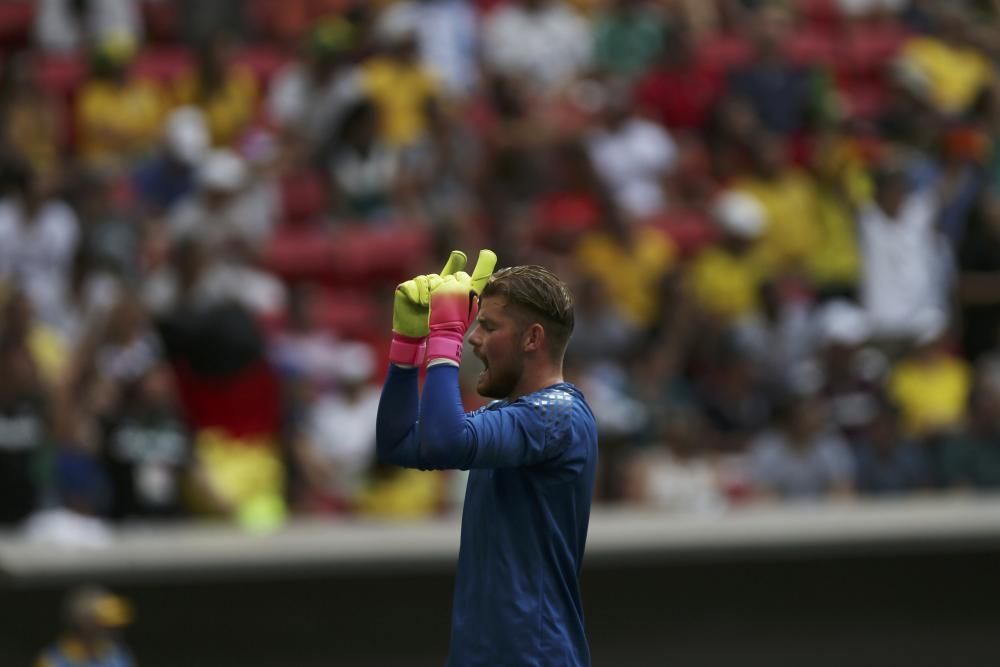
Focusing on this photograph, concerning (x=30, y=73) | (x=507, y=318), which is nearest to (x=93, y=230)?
(x=30, y=73)

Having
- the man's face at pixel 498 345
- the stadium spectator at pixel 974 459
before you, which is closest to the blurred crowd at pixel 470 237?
the stadium spectator at pixel 974 459

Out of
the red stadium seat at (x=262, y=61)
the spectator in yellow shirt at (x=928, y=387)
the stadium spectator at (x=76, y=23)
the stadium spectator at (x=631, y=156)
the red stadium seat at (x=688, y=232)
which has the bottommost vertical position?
the spectator in yellow shirt at (x=928, y=387)

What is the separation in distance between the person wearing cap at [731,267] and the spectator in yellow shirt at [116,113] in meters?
3.93

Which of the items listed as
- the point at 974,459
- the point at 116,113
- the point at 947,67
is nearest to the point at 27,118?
the point at 116,113

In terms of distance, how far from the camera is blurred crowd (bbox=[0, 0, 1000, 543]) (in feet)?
31.4

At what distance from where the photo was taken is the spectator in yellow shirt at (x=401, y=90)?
1201cm

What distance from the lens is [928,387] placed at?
11414 millimetres

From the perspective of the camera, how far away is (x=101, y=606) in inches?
294

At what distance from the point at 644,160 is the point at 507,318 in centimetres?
859

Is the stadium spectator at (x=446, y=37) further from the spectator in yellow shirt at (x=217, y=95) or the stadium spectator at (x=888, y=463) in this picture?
the stadium spectator at (x=888, y=463)

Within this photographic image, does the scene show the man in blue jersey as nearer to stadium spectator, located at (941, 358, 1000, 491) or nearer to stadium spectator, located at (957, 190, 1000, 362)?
stadium spectator, located at (941, 358, 1000, 491)

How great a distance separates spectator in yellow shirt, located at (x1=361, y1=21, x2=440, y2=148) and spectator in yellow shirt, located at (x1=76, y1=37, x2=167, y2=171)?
1533 mm

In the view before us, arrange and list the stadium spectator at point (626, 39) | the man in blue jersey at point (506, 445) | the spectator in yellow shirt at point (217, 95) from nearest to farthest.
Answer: the man in blue jersey at point (506, 445)
the spectator in yellow shirt at point (217, 95)
the stadium spectator at point (626, 39)

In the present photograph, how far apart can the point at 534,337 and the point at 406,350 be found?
342 mm
